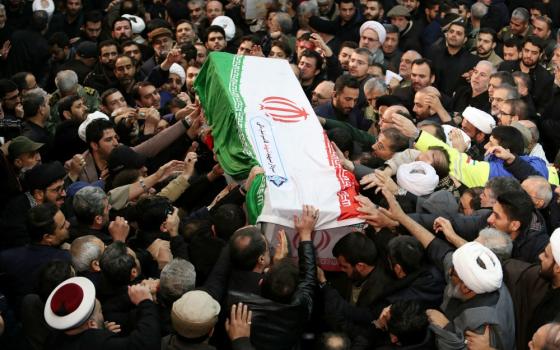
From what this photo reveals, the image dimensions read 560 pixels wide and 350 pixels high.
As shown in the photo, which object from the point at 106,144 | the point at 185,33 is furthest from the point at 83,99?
the point at 185,33

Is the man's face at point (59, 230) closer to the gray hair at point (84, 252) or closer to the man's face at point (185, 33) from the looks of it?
the gray hair at point (84, 252)

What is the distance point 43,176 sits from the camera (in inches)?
218

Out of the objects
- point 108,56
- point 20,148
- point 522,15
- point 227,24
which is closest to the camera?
point 20,148

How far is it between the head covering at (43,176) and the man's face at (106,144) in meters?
0.72

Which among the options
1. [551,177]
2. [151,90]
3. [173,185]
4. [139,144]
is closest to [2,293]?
[173,185]

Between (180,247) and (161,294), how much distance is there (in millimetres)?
661

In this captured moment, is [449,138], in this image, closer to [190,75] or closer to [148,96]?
[190,75]

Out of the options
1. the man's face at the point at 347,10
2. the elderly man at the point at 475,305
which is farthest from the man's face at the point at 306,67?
the elderly man at the point at 475,305

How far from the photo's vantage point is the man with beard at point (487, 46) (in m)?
8.76

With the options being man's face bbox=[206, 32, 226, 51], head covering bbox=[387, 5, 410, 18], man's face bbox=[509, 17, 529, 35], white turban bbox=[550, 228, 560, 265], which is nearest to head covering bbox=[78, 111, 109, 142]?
man's face bbox=[206, 32, 226, 51]

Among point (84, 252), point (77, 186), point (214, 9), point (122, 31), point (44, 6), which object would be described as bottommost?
point (77, 186)

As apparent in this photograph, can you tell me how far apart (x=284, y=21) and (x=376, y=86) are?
2.48 metres

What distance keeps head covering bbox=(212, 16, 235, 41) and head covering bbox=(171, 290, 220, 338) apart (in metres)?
6.02

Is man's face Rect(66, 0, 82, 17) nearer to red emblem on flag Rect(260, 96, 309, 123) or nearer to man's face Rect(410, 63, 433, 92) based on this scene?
man's face Rect(410, 63, 433, 92)
